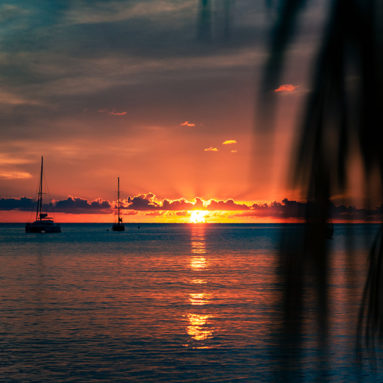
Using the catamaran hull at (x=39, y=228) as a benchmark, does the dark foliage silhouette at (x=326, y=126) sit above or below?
above

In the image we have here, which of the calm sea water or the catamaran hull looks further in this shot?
the catamaran hull

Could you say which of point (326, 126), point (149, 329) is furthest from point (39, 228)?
point (326, 126)

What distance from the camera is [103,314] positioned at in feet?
125

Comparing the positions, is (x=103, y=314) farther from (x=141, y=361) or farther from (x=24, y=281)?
(x=24, y=281)

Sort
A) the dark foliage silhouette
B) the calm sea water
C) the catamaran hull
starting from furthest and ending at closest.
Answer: the catamaran hull
the calm sea water
the dark foliage silhouette

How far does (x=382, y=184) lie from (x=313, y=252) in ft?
0.73

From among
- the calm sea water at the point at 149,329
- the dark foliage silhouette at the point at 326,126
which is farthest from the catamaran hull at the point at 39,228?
the dark foliage silhouette at the point at 326,126

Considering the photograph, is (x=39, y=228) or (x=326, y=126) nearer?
→ (x=326, y=126)

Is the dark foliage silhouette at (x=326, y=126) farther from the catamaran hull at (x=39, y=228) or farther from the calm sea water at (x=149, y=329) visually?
the catamaran hull at (x=39, y=228)

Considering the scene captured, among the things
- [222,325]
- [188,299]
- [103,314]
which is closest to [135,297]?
[188,299]

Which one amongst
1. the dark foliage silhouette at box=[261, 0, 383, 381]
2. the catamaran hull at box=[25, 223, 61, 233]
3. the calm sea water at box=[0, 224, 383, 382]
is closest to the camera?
the dark foliage silhouette at box=[261, 0, 383, 381]

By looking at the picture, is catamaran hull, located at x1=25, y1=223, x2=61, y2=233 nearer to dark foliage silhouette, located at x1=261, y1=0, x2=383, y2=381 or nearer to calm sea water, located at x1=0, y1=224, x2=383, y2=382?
calm sea water, located at x1=0, y1=224, x2=383, y2=382

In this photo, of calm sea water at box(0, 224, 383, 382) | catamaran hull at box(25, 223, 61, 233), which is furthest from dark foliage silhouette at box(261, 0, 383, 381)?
catamaran hull at box(25, 223, 61, 233)

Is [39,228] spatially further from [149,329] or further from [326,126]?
[326,126]
